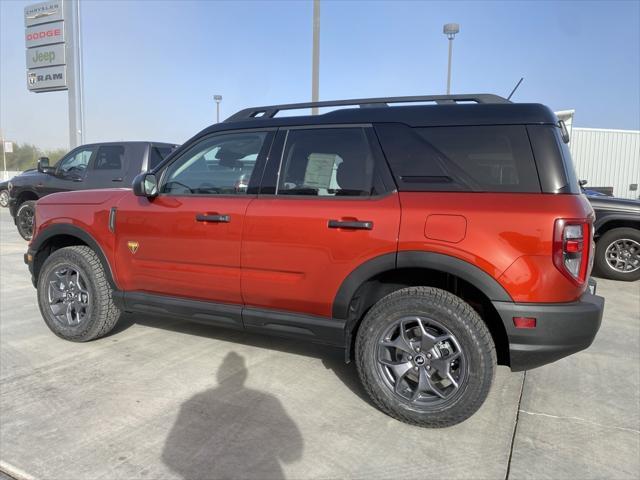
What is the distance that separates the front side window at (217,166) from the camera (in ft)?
11.3

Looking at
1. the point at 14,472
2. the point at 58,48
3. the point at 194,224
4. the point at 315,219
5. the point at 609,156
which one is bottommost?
the point at 14,472

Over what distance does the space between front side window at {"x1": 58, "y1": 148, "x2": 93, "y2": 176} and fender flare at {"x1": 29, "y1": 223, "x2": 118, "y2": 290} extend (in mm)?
4920

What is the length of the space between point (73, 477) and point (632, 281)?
25.3 feet

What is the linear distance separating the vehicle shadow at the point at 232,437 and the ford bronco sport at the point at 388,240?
50 cm

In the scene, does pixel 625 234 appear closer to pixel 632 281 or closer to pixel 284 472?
pixel 632 281

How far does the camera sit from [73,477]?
2324 millimetres

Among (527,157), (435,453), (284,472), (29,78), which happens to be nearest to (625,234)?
(527,157)

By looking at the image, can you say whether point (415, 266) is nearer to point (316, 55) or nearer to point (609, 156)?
point (316, 55)

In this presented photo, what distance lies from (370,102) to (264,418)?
215 cm

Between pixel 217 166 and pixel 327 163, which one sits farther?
pixel 217 166

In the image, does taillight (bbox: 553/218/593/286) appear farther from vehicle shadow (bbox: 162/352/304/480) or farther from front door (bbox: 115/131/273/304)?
front door (bbox: 115/131/273/304)

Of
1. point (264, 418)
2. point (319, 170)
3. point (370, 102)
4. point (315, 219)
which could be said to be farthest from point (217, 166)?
point (264, 418)

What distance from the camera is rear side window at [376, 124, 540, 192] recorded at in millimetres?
2658

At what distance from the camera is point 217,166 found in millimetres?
3631
